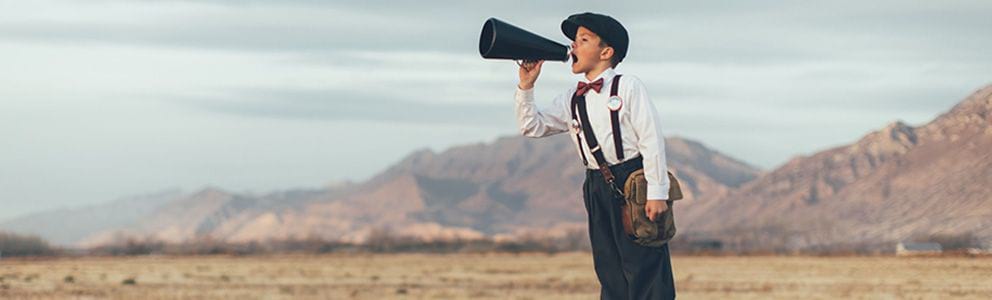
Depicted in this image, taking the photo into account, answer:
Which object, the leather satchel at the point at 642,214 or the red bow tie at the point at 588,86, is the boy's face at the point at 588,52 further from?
the leather satchel at the point at 642,214

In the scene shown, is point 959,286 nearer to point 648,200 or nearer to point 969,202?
point 648,200

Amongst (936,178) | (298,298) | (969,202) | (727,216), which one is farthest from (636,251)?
(727,216)

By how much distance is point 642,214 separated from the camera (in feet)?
27.9

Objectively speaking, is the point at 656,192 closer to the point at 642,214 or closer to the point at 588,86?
the point at 642,214

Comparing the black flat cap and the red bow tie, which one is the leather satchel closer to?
the red bow tie

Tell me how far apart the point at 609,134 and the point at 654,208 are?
500 millimetres

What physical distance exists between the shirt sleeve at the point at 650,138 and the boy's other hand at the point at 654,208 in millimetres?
27

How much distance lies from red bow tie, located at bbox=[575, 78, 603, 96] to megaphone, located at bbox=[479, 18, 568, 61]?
271mm

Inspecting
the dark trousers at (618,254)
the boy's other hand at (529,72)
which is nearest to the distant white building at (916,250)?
the dark trousers at (618,254)

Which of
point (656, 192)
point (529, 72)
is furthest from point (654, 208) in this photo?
point (529, 72)

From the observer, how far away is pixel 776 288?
32.9m

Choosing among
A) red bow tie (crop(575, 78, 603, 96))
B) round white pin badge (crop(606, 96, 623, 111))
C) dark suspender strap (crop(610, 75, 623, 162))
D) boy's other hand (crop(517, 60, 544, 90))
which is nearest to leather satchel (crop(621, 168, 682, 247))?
dark suspender strap (crop(610, 75, 623, 162))

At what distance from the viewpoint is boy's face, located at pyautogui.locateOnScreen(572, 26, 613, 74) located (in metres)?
8.70

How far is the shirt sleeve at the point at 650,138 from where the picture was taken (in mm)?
8414
